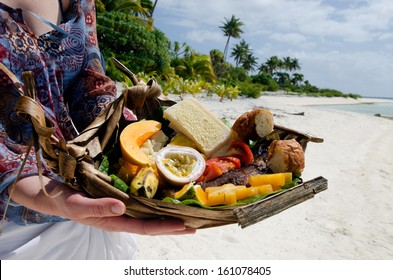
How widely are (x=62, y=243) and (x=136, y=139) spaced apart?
648 millimetres

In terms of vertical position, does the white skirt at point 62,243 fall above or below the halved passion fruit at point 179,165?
below

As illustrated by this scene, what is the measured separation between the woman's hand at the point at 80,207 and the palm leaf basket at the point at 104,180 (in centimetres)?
4

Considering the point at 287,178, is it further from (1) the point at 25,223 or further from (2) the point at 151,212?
(1) the point at 25,223

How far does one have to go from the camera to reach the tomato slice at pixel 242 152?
223 cm

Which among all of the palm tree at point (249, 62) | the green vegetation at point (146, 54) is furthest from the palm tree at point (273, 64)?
the green vegetation at point (146, 54)

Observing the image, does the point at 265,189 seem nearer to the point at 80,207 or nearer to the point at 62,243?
the point at 80,207

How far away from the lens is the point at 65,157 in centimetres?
145

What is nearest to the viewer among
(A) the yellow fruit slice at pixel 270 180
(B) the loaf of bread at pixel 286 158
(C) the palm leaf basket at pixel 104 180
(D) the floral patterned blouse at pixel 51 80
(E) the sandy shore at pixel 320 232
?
(C) the palm leaf basket at pixel 104 180

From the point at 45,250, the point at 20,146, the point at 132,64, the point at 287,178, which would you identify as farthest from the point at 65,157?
the point at 132,64

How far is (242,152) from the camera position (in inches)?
89.6

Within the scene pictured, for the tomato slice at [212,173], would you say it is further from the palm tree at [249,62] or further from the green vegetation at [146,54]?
the palm tree at [249,62]

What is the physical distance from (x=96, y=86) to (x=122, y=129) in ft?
0.93

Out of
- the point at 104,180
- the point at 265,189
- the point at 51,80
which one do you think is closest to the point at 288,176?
the point at 265,189

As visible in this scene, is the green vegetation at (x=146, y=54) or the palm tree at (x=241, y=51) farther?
the palm tree at (x=241, y=51)
